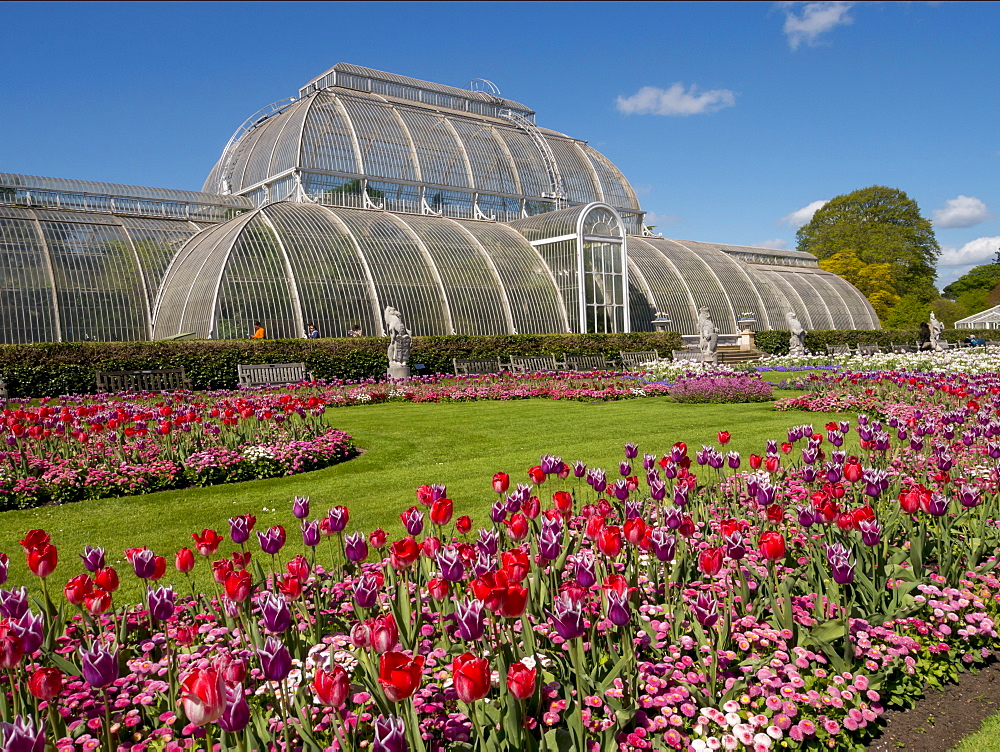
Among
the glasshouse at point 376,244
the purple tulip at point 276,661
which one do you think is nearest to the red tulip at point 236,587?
the purple tulip at point 276,661

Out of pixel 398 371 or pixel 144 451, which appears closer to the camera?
pixel 144 451

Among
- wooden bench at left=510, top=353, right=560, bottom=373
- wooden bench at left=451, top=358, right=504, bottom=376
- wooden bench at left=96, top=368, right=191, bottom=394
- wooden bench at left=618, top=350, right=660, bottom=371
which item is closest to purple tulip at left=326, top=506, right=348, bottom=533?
wooden bench at left=96, top=368, right=191, bottom=394

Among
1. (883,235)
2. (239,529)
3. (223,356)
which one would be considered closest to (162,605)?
(239,529)

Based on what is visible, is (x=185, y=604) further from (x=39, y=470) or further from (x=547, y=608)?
(x=39, y=470)

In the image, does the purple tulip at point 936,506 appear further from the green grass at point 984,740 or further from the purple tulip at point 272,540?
the purple tulip at point 272,540

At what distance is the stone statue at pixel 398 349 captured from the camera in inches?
839

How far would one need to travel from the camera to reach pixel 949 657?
3717 mm

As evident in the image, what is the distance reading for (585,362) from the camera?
26172 mm

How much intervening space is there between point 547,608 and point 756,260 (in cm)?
5196

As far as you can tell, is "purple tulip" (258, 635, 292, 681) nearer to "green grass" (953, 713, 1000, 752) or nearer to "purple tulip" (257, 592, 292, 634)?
"purple tulip" (257, 592, 292, 634)

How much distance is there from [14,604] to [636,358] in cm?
2593

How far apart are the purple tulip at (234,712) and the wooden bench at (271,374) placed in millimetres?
18098

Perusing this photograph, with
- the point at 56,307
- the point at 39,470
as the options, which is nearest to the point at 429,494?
the point at 39,470

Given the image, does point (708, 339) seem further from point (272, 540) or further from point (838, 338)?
point (272, 540)
